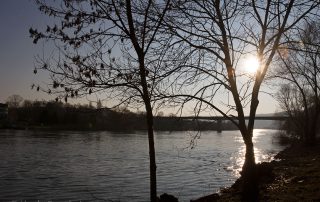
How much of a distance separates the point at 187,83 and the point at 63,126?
12398cm

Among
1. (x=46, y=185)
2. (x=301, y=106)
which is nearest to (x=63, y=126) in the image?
(x=301, y=106)

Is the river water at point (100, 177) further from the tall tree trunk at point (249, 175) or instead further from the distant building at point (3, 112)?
the distant building at point (3, 112)

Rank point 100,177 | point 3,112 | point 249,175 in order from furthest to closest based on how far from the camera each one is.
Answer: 1. point 3,112
2. point 100,177
3. point 249,175

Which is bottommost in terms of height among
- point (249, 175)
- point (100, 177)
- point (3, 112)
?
point (100, 177)

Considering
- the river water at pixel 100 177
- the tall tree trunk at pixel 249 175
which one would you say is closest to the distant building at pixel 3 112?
the river water at pixel 100 177

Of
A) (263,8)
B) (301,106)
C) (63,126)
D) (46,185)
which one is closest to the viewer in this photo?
(263,8)

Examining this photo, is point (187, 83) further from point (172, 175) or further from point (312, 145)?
point (312, 145)

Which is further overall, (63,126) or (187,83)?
(63,126)

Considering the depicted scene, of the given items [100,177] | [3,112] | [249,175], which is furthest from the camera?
[3,112]

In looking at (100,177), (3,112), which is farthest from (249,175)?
(3,112)

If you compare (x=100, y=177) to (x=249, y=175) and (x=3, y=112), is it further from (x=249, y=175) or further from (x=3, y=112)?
(x=3, y=112)

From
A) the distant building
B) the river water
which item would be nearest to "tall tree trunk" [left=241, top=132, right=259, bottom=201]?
the river water

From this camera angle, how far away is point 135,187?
85.7 ft

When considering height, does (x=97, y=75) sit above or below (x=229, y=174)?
above
